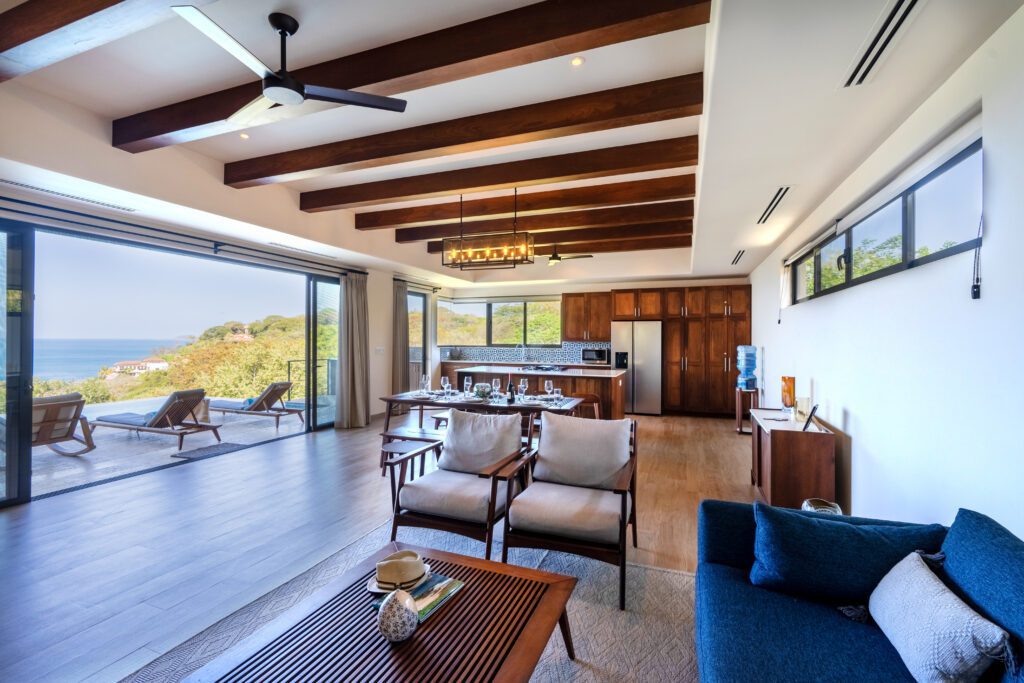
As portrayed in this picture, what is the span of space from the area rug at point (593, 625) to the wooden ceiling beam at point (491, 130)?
2.81 m

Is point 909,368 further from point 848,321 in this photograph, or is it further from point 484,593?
point 484,593

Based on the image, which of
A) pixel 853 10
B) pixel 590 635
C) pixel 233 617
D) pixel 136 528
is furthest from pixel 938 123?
pixel 136 528

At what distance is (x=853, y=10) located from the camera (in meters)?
1.48

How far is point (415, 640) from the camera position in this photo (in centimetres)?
146

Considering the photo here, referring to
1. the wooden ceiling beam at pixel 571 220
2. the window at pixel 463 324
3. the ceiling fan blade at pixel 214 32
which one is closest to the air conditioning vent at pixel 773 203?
the wooden ceiling beam at pixel 571 220

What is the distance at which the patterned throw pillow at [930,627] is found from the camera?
114 cm

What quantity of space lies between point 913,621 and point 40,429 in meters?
6.52

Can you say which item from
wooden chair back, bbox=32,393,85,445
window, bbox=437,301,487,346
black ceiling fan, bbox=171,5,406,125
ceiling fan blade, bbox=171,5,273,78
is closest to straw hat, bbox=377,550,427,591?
black ceiling fan, bbox=171,5,406,125

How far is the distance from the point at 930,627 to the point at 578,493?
1622 mm

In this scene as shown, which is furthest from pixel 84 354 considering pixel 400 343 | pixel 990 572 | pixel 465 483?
pixel 990 572

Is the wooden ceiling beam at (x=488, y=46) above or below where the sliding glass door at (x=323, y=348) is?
above

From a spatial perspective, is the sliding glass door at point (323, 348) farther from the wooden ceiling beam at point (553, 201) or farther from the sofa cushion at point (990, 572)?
the sofa cushion at point (990, 572)

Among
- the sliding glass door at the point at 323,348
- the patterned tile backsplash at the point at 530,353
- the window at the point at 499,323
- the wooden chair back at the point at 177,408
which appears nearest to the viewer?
the wooden chair back at the point at 177,408

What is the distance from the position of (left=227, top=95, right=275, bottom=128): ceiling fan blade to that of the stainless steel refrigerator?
22.9 ft
